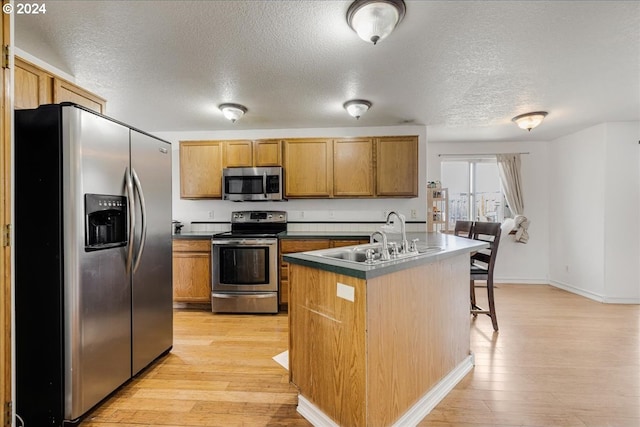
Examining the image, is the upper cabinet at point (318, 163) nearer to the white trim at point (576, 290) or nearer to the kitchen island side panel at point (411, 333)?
the kitchen island side panel at point (411, 333)

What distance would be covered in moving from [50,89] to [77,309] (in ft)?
5.18

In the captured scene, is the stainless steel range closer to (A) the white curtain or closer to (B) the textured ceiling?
(B) the textured ceiling

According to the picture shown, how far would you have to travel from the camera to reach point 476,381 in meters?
2.19

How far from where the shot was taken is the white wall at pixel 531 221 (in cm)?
516

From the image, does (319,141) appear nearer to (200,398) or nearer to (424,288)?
(424,288)

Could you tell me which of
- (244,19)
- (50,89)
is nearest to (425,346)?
(244,19)

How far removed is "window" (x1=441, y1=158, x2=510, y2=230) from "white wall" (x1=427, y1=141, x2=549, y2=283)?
0.33m

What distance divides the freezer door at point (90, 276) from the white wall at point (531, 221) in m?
5.26

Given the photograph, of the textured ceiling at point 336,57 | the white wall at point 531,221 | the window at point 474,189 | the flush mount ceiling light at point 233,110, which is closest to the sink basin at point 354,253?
the textured ceiling at point 336,57

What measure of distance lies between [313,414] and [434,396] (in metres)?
0.77

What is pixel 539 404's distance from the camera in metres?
1.94

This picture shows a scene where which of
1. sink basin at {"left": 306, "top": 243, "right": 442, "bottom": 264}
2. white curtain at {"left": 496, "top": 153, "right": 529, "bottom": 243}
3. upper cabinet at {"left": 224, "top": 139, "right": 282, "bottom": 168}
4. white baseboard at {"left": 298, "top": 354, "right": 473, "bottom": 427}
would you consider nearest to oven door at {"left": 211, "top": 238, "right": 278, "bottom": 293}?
upper cabinet at {"left": 224, "top": 139, "right": 282, "bottom": 168}

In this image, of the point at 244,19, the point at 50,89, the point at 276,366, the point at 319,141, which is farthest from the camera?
the point at 319,141

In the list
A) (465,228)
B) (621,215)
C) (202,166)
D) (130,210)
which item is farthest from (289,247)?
(621,215)
